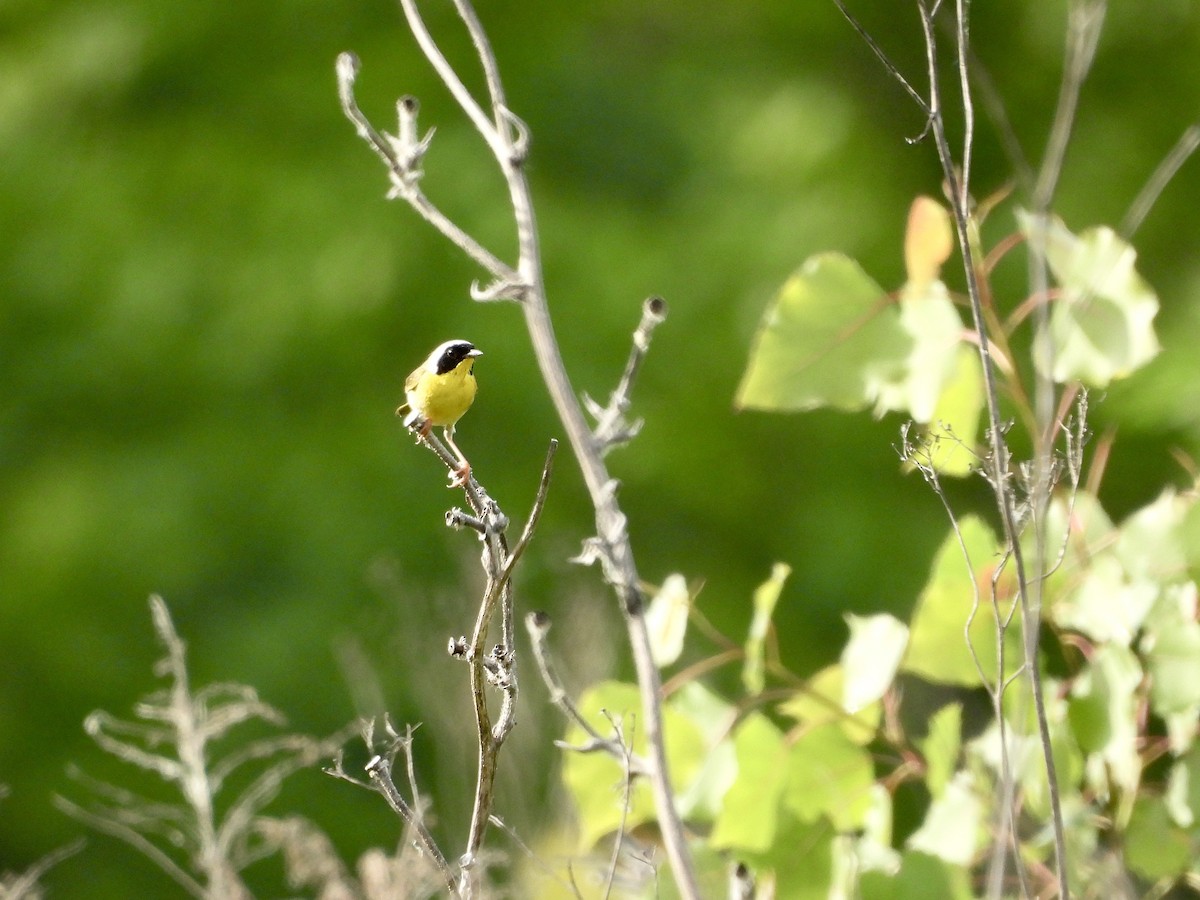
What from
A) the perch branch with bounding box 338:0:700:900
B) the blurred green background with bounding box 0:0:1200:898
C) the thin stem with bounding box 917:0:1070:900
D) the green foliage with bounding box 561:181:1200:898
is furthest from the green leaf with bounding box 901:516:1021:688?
the blurred green background with bounding box 0:0:1200:898

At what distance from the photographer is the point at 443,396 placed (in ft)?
4.08

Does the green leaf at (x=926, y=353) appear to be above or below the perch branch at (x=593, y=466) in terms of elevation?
below

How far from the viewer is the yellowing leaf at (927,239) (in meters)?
1.26

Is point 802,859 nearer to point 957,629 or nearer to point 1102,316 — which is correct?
point 957,629

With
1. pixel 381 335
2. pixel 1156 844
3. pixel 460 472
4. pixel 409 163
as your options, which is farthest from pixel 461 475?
pixel 381 335

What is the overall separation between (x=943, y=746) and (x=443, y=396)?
54cm

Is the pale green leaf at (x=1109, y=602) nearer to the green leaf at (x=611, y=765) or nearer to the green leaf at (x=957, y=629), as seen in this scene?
the green leaf at (x=957, y=629)

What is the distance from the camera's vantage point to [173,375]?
208 inches

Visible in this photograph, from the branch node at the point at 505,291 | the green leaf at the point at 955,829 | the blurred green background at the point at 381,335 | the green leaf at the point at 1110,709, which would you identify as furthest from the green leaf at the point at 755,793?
the blurred green background at the point at 381,335

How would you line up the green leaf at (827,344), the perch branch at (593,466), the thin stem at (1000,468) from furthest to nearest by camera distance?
the green leaf at (827,344) < the thin stem at (1000,468) < the perch branch at (593,466)

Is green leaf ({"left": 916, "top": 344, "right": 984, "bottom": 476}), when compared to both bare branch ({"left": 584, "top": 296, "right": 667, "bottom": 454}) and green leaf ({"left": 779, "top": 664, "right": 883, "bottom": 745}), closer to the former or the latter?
green leaf ({"left": 779, "top": 664, "right": 883, "bottom": 745})

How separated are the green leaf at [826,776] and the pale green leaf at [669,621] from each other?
14cm

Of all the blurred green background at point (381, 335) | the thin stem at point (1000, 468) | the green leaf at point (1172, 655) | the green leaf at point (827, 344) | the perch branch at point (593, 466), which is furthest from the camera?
the blurred green background at point (381, 335)

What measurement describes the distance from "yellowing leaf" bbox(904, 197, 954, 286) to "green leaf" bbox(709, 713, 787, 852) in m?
0.43
